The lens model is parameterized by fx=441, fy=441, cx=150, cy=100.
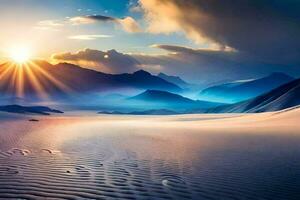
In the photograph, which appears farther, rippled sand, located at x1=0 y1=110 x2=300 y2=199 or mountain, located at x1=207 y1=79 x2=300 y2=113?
mountain, located at x1=207 y1=79 x2=300 y2=113

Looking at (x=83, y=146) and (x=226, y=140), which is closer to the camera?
(x=83, y=146)

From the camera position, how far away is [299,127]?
24.4 metres

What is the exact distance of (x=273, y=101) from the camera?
134 meters

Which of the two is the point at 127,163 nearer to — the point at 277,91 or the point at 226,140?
the point at 226,140

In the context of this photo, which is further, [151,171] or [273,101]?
[273,101]

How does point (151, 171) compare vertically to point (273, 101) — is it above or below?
below

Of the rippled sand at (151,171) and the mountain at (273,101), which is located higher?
the mountain at (273,101)

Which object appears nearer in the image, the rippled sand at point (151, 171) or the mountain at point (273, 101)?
the rippled sand at point (151, 171)

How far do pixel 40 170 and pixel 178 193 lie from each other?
11.9 ft

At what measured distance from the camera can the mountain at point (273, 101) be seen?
124500mm

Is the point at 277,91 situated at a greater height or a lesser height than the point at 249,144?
greater

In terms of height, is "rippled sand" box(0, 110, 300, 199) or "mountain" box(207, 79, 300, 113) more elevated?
"mountain" box(207, 79, 300, 113)

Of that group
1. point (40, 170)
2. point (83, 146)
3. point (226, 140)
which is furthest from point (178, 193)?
point (226, 140)

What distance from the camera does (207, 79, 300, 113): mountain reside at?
408 feet
